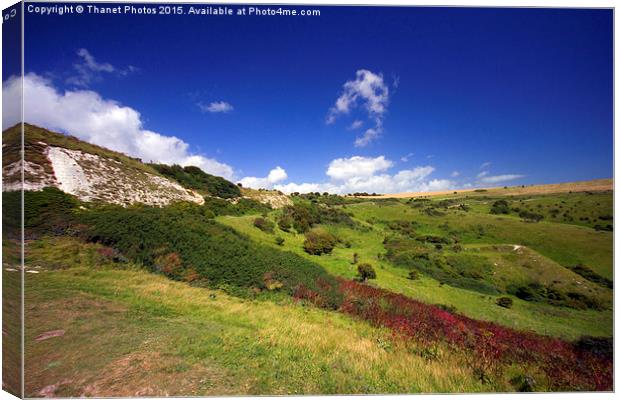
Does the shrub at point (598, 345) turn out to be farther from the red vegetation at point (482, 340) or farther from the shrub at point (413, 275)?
the shrub at point (413, 275)

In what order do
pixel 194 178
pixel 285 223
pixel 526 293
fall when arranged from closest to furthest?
pixel 526 293 → pixel 194 178 → pixel 285 223

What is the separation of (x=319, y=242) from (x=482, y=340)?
7.54m

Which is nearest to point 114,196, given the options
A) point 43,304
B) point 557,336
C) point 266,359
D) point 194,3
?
point 43,304

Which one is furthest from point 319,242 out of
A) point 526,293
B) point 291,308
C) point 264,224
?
point 526,293

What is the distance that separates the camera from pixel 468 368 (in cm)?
569

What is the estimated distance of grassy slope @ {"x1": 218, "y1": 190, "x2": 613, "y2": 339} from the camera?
825 cm

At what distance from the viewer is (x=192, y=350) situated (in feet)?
17.3

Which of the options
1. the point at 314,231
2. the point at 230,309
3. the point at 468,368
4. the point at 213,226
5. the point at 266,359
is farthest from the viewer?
the point at 314,231

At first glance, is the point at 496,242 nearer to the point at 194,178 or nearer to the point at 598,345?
the point at 598,345

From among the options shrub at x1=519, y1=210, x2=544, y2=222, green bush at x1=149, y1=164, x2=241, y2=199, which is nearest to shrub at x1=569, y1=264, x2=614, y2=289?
shrub at x1=519, y1=210, x2=544, y2=222

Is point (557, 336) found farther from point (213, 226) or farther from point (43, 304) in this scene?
point (43, 304)

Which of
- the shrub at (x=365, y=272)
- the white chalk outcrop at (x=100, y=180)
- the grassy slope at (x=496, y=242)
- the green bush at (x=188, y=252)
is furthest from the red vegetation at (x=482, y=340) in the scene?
the white chalk outcrop at (x=100, y=180)

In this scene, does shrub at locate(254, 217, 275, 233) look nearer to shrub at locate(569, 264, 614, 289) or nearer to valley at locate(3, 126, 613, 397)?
valley at locate(3, 126, 613, 397)

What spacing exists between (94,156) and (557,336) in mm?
Result: 16536
